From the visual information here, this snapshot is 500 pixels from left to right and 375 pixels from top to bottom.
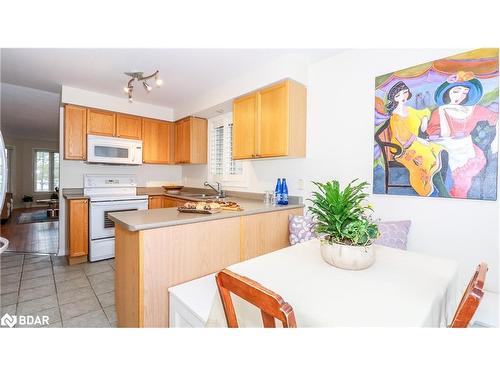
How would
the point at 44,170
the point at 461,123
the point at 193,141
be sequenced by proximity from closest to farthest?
the point at 461,123
the point at 193,141
the point at 44,170

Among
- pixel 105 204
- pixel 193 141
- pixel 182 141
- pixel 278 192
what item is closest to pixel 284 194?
pixel 278 192

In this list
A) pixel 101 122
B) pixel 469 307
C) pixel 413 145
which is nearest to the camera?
pixel 469 307

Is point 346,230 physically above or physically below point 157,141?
below

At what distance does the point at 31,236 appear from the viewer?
13.9ft

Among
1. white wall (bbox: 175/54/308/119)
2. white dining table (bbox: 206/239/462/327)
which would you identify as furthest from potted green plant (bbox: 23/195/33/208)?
white dining table (bbox: 206/239/462/327)

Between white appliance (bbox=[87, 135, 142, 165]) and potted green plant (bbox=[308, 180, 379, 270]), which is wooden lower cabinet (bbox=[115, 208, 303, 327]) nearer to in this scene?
potted green plant (bbox=[308, 180, 379, 270])

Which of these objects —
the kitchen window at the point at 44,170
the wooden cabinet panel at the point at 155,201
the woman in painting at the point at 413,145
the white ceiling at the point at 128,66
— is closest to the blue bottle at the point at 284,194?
the woman in painting at the point at 413,145

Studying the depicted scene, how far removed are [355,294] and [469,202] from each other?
4.58ft

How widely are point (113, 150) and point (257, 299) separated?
3.52 metres

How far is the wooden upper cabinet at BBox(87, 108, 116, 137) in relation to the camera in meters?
3.27

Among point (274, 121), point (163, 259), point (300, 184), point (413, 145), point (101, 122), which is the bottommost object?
point (163, 259)

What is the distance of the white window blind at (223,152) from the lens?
3393mm

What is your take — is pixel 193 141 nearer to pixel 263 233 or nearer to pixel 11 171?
pixel 263 233
